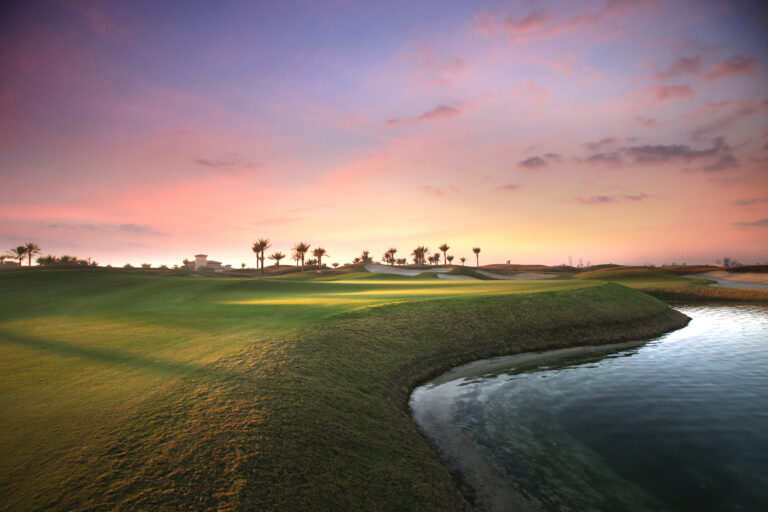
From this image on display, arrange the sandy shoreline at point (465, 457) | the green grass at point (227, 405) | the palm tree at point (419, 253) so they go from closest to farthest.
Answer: the green grass at point (227, 405) < the sandy shoreline at point (465, 457) < the palm tree at point (419, 253)

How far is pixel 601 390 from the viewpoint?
13.0 meters

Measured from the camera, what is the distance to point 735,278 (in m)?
60.2

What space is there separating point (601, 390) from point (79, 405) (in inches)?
607

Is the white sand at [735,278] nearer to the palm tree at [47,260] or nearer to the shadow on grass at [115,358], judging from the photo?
the shadow on grass at [115,358]

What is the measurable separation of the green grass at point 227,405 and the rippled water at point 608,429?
1255 mm

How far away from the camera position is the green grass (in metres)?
5.42

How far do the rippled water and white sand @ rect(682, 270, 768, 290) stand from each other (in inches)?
2027

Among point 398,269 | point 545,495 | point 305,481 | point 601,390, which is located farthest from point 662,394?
point 398,269

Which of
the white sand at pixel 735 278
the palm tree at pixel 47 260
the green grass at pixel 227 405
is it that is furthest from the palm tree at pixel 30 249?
the white sand at pixel 735 278

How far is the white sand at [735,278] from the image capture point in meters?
53.5

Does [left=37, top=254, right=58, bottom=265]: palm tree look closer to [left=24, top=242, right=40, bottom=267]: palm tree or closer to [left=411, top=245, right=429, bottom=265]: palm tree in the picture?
[left=24, top=242, right=40, bottom=267]: palm tree

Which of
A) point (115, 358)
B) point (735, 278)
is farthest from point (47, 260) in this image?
point (735, 278)

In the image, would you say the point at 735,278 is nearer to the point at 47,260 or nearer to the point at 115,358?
the point at 115,358

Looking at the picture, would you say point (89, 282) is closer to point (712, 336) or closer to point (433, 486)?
point (433, 486)
